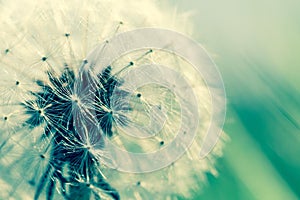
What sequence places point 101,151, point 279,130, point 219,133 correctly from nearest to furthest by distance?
1. point 101,151
2. point 219,133
3. point 279,130

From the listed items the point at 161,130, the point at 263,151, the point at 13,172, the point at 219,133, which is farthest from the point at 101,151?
the point at 263,151

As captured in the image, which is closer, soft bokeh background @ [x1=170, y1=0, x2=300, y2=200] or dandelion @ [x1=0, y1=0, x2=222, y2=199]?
dandelion @ [x1=0, y1=0, x2=222, y2=199]

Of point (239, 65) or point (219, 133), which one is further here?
point (239, 65)

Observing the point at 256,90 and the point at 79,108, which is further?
the point at 256,90

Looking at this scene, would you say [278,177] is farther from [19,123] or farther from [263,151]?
[19,123]
